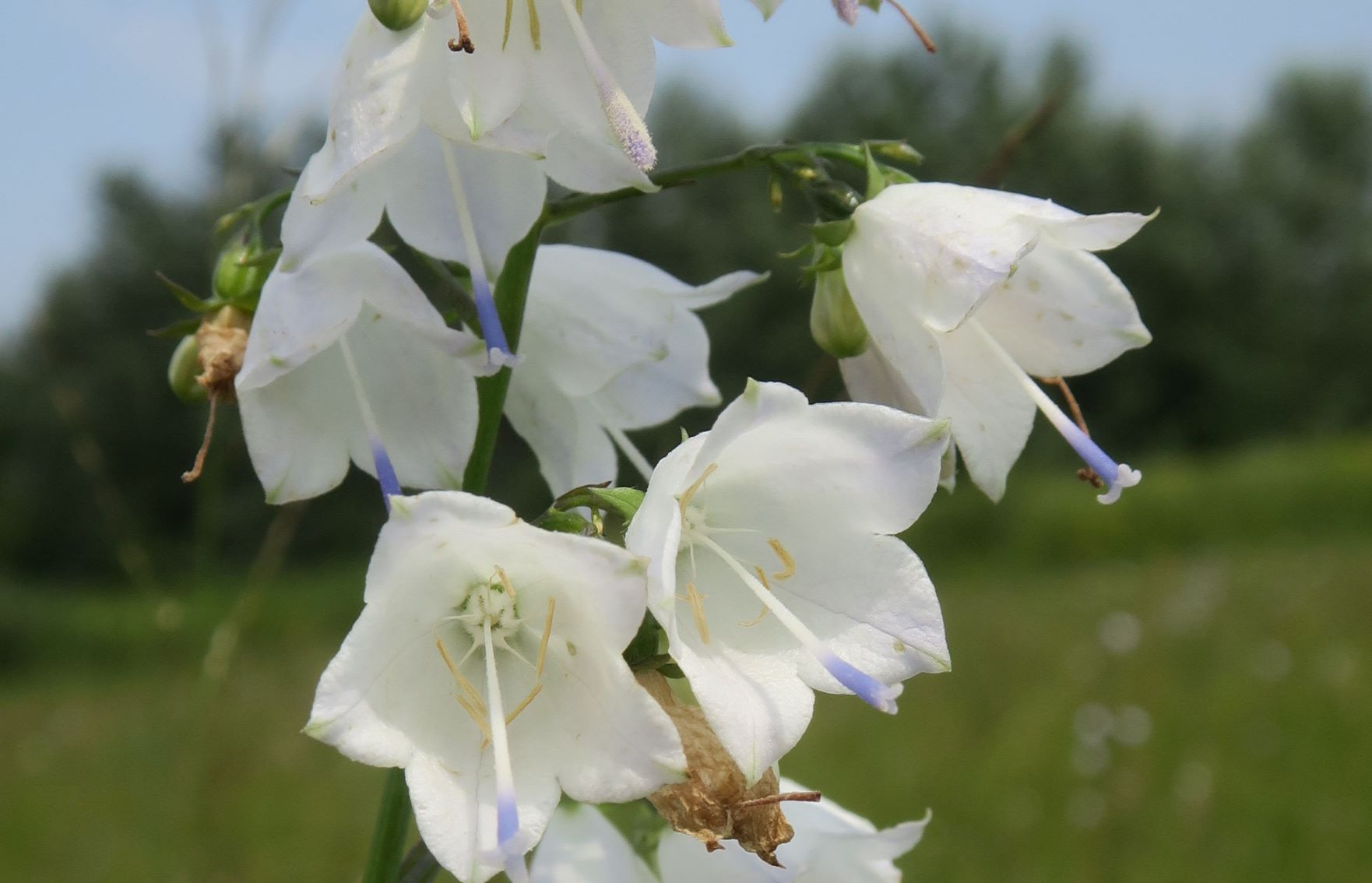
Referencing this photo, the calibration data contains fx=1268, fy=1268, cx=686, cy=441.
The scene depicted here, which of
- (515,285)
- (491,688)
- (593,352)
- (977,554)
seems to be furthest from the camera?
(977,554)

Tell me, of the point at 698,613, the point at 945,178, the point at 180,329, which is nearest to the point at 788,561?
Result: the point at 698,613

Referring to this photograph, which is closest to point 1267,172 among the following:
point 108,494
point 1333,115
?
point 1333,115

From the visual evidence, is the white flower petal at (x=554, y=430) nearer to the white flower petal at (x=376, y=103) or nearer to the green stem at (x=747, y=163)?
the green stem at (x=747, y=163)

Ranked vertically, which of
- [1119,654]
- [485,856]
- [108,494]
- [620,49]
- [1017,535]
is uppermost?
[620,49]

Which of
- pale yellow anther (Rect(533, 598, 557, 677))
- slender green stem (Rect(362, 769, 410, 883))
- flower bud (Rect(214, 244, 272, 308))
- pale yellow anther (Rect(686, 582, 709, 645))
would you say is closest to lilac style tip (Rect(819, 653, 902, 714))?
pale yellow anther (Rect(686, 582, 709, 645))

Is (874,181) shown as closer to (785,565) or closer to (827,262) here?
(827,262)

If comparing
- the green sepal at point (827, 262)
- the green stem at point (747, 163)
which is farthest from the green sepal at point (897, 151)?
the green sepal at point (827, 262)

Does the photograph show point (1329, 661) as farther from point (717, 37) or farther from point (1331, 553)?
point (717, 37)
